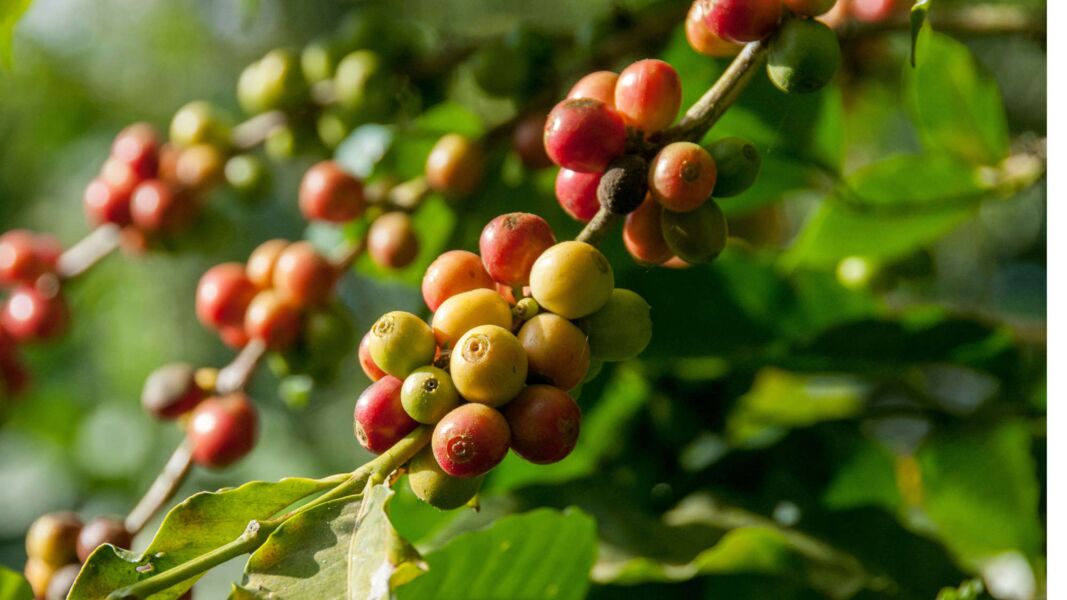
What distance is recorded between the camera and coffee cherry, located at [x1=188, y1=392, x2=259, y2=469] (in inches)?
30.6

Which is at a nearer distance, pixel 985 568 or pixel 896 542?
pixel 896 542

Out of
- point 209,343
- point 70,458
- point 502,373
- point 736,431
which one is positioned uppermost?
point 502,373

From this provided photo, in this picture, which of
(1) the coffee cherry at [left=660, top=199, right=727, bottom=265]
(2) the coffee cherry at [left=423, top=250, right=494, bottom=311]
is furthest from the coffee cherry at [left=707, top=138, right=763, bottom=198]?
(2) the coffee cherry at [left=423, top=250, right=494, bottom=311]

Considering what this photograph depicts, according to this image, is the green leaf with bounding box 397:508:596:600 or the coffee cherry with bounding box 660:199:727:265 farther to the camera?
the green leaf with bounding box 397:508:596:600

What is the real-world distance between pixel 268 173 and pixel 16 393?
301 mm

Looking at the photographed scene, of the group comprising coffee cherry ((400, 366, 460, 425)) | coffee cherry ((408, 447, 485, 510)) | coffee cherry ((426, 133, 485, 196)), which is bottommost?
coffee cherry ((426, 133, 485, 196))

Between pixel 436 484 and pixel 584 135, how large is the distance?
0.17 meters

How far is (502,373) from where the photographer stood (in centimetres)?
45

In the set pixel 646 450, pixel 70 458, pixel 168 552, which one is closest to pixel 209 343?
pixel 70 458

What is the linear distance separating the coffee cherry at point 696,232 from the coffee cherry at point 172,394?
48 cm

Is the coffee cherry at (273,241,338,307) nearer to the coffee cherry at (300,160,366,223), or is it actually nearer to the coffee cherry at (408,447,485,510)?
the coffee cherry at (300,160,366,223)

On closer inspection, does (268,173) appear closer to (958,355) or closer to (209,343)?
(958,355)

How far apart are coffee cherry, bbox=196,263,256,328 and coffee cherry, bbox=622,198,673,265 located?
1.38 ft

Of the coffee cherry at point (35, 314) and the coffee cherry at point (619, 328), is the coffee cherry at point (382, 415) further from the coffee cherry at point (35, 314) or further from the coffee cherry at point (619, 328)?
the coffee cherry at point (35, 314)
